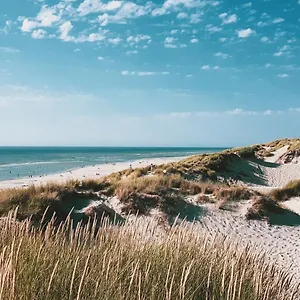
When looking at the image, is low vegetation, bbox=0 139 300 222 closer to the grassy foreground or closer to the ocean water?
the grassy foreground

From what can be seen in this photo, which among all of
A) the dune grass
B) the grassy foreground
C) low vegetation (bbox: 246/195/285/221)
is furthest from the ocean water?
the grassy foreground

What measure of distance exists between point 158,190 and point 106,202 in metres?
2.12

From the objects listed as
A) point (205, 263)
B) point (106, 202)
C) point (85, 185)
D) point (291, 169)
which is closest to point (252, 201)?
point (106, 202)

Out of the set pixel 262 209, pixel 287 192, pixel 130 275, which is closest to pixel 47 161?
pixel 287 192

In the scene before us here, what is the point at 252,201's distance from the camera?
14273mm

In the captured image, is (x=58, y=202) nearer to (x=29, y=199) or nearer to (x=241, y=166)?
(x=29, y=199)

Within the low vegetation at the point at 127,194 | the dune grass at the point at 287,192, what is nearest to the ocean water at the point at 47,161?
the low vegetation at the point at 127,194

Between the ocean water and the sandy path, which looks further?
the ocean water

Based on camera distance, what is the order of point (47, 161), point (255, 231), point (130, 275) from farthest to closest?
point (47, 161)
point (255, 231)
point (130, 275)

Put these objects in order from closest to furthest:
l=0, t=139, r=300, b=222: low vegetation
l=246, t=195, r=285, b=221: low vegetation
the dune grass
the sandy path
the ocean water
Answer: the sandy path, l=0, t=139, r=300, b=222: low vegetation, l=246, t=195, r=285, b=221: low vegetation, the dune grass, the ocean water

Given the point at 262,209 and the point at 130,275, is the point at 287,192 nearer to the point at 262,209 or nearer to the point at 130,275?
the point at 262,209

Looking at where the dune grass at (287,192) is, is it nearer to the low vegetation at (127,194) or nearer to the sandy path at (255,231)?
the low vegetation at (127,194)

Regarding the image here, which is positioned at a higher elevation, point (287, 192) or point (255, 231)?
point (287, 192)

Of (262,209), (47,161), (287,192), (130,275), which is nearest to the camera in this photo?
(130,275)
